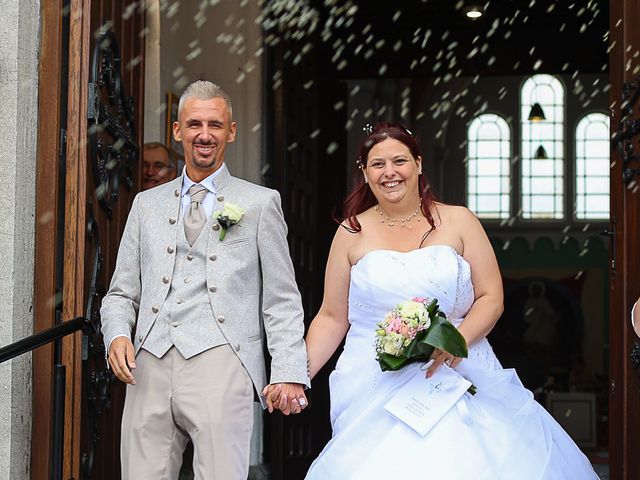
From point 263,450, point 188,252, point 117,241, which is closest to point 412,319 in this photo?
point 188,252

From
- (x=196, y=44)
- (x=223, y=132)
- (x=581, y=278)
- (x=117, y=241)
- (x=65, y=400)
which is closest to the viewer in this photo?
(x=223, y=132)

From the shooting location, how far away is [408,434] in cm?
462

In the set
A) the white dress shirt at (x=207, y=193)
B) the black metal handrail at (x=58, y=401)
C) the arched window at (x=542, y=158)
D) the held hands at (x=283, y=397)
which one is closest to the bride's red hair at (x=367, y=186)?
the white dress shirt at (x=207, y=193)

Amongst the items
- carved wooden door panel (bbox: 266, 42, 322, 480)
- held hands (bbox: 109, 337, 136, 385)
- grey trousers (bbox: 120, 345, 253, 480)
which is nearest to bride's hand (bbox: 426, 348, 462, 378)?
grey trousers (bbox: 120, 345, 253, 480)

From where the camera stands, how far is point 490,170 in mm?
27984

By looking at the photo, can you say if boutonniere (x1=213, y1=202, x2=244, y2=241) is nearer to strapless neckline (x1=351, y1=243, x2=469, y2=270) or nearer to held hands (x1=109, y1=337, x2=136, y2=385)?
held hands (x1=109, y1=337, x2=136, y2=385)

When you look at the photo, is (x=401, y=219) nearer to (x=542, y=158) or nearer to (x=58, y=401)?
(x=58, y=401)

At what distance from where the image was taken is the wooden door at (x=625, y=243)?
5.68 meters

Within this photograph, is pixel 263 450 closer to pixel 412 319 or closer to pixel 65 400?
pixel 65 400

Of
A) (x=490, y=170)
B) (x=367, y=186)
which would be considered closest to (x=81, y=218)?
(x=367, y=186)

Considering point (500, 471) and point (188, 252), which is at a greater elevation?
point (188, 252)

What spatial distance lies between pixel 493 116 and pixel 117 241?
2291 centimetres

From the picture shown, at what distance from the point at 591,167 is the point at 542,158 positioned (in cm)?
119

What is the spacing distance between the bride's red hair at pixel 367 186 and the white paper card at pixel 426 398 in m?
0.70
